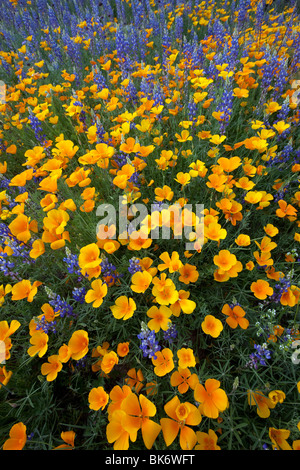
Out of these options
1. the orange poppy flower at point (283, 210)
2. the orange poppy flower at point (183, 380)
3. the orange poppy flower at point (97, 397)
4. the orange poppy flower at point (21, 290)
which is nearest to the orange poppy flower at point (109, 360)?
the orange poppy flower at point (97, 397)

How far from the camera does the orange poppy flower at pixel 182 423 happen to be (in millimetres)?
1121

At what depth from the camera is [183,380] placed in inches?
53.8

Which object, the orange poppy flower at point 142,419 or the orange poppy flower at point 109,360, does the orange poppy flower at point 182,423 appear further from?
the orange poppy flower at point 109,360

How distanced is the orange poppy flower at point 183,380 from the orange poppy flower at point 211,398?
8 centimetres

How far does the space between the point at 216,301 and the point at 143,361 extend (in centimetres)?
68

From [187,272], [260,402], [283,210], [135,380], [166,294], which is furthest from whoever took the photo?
[283,210]

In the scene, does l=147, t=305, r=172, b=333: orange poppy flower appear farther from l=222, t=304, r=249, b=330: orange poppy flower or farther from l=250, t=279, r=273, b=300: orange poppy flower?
l=250, t=279, r=273, b=300: orange poppy flower

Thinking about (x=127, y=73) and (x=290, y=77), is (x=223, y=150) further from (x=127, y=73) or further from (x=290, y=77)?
(x=127, y=73)

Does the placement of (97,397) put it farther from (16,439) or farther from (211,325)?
(211,325)

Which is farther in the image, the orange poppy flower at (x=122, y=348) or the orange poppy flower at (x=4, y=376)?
the orange poppy flower at (x=122, y=348)

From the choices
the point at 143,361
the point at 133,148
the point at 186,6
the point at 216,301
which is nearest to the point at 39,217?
the point at 133,148

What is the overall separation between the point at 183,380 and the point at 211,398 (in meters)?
0.18

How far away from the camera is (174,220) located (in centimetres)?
162

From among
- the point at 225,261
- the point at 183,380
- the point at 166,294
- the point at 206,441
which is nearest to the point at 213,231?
the point at 225,261
